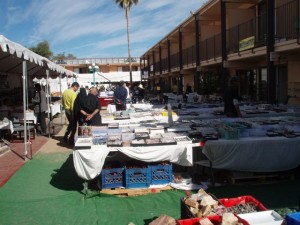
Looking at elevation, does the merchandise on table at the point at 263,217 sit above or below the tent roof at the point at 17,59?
below

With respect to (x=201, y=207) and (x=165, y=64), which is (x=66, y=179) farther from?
(x=165, y=64)

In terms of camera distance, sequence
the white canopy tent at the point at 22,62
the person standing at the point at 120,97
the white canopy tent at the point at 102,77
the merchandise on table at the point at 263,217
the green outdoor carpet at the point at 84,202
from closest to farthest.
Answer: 1. the merchandise on table at the point at 263,217
2. the green outdoor carpet at the point at 84,202
3. the white canopy tent at the point at 22,62
4. the person standing at the point at 120,97
5. the white canopy tent at the point at 102,77

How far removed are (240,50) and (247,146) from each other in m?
9.56

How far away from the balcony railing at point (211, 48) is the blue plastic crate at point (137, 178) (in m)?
13.9

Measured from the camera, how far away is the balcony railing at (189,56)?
79.8 ft

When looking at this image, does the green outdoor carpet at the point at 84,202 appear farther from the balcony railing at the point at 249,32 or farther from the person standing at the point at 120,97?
the balcony railing at the point at 249,32

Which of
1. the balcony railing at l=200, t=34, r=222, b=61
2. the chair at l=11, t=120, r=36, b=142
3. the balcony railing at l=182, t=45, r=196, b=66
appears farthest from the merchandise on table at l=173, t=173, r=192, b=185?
the balcony railing at l=182, t=45, r=196, b=66

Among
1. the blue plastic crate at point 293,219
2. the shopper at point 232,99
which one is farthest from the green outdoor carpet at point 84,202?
the shopper at point 232,99

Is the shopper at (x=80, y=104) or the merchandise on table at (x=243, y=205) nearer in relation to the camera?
the merchandise on table at (x=243, y=205)

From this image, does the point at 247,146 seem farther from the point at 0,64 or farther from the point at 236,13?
the point at 236,13

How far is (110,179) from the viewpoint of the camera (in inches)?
248

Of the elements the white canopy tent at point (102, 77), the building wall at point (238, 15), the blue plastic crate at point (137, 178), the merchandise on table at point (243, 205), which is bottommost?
the blue plastic crate at point (137, 178)

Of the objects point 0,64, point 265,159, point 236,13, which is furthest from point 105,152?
point 236,13

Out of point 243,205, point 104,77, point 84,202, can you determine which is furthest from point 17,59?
point 104,77
